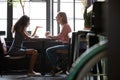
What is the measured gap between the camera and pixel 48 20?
7422 millimetres

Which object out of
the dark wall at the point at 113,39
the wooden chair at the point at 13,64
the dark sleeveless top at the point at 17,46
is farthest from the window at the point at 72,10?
→ the dark wall at the point at 113,39

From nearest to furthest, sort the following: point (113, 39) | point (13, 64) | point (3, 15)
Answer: point (113, 39) → point (13, 64) → point (3, 15)

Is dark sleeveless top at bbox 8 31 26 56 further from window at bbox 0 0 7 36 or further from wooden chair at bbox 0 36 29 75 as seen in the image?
window at bbox 0 0 7 36

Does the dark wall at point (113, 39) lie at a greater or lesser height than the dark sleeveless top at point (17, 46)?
greater

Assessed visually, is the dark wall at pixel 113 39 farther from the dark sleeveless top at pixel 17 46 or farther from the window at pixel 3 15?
the window at pixel 3 15

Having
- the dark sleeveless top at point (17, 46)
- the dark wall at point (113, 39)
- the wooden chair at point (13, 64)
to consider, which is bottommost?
the wooden chair at point (13, 64)

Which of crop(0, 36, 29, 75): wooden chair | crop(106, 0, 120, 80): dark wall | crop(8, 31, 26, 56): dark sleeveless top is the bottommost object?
crop(0, 36, 29, 75): wooden chair

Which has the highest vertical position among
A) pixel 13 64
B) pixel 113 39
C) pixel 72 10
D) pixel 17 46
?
pixel 72 10

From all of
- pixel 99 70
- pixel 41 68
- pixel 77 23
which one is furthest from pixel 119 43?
pixel 77 23

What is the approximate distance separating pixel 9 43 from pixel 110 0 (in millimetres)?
6424

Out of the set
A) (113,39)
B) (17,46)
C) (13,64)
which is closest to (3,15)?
(13,64)

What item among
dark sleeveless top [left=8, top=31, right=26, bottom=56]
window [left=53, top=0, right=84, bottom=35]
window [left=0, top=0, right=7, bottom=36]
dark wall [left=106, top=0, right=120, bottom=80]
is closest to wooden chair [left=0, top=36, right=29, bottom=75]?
dark sleeveless top [left=8, top=31, right=26, bottom=56]

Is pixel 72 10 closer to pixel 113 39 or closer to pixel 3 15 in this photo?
pixel 3 15

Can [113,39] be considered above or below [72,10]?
below
